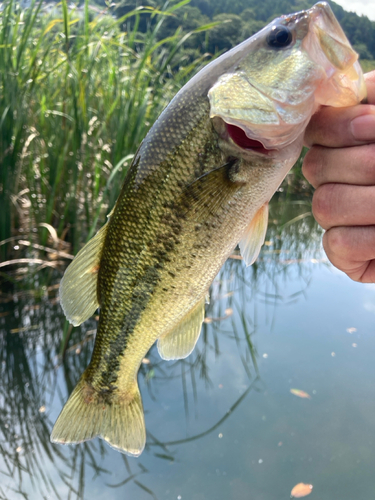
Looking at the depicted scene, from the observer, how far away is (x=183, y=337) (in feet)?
5.15

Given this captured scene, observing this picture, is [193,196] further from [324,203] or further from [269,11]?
[269,11]

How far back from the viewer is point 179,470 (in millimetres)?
2506

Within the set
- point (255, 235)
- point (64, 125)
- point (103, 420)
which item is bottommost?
point (103, 420)

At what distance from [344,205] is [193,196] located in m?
0.48

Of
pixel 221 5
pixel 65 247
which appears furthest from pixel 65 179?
pixel 221 5

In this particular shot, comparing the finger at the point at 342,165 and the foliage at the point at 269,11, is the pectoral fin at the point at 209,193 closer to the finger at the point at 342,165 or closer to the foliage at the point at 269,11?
the finger at the point at 342,165

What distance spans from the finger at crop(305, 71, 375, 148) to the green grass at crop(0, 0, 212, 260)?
2272 millimetres

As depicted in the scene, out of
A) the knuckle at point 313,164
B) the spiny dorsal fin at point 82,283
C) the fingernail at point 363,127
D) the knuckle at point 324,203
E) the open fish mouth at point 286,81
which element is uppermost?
the open fish mouth at point 286,81

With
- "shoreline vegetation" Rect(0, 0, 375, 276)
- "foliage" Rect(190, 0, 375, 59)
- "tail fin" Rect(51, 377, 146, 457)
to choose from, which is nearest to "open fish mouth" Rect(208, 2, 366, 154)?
"tail fin" Rect(51, 377, 146, 457)

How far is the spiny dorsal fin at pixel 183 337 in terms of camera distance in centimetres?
155

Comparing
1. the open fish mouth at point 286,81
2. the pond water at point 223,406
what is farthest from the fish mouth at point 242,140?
the pond water at point 223,406

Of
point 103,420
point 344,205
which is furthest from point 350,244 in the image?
point 103,420

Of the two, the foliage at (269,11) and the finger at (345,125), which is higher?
the finger at (345,125)

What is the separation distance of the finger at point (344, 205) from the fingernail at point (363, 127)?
5.9 inches
